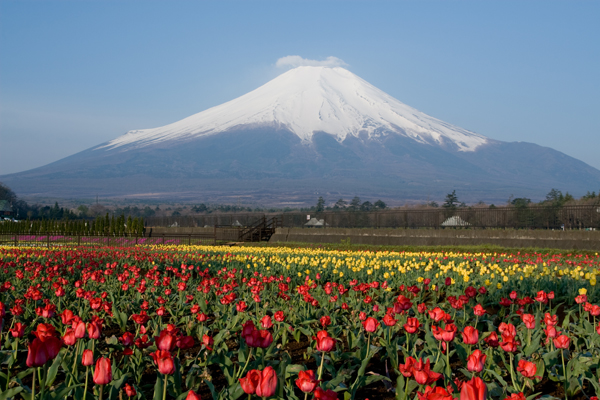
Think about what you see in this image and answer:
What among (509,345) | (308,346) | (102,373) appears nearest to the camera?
(102,373)

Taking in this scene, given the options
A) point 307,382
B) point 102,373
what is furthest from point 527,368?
point 102,373

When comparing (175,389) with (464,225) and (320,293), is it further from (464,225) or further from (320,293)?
(464,225)

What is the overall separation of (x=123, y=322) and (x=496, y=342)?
445cm

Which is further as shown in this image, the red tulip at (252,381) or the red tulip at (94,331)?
the red tulip at (94,331)

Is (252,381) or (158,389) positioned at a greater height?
(252,381)

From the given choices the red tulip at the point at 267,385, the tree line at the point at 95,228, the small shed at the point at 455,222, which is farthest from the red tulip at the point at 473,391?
the tree line at the point at 95,228

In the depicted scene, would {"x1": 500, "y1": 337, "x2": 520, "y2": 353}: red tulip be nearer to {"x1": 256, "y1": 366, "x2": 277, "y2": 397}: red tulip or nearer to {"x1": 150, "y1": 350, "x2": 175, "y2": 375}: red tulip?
{"x1": 256, "y1": 366, "x2": 277, "y2": 397}: red tulip

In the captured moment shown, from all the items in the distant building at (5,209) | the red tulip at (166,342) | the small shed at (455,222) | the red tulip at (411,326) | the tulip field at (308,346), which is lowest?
the tulip field at (308,346)

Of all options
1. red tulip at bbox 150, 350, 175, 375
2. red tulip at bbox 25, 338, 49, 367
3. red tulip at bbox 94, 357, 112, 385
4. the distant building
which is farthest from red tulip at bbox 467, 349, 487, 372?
the distant building

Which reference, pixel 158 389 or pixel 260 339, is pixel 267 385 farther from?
pixel 158 389

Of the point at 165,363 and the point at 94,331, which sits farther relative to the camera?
the point at 94,331

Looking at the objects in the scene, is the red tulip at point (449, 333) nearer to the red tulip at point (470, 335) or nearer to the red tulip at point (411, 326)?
the red tulip at point (470, 335)

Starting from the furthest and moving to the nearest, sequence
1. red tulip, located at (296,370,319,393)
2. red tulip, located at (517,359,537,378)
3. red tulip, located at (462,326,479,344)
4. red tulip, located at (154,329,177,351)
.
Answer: red tulip, located at (462,326,479,344), red tulip, located at (517,359,537,378), red tulip, located at (154,329,177,351), red tulip, located at (296,370,319,393)

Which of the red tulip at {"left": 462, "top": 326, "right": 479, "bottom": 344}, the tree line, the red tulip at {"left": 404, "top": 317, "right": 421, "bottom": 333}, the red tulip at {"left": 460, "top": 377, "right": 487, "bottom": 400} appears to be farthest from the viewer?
the tree line
